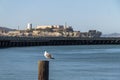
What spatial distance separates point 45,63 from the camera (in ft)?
65.7

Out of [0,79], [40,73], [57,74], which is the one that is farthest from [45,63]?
[57,74]

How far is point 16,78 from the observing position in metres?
34.8

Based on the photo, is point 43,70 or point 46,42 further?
point 46,42

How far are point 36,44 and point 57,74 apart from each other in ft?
235

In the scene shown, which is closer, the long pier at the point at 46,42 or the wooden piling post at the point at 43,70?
the wooden piling post at the point at 43,70

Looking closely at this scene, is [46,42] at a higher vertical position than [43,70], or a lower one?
higher

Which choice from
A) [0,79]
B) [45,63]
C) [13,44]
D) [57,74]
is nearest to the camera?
[45,63]

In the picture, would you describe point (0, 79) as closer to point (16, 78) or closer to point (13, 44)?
point (16, 78)

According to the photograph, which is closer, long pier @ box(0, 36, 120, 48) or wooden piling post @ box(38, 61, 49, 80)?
wooden piling post @ box(38, 61, 49, 80)

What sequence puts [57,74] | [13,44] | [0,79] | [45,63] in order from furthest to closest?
1. [13,44]
2. [57,74]
3. [0,79]
4. [45,63]

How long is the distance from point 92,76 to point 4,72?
6.15m

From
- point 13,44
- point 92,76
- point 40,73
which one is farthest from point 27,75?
point 13,44

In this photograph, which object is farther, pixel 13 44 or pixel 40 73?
A: pixel 13 44

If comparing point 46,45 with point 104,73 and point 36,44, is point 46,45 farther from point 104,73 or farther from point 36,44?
point 104,73
